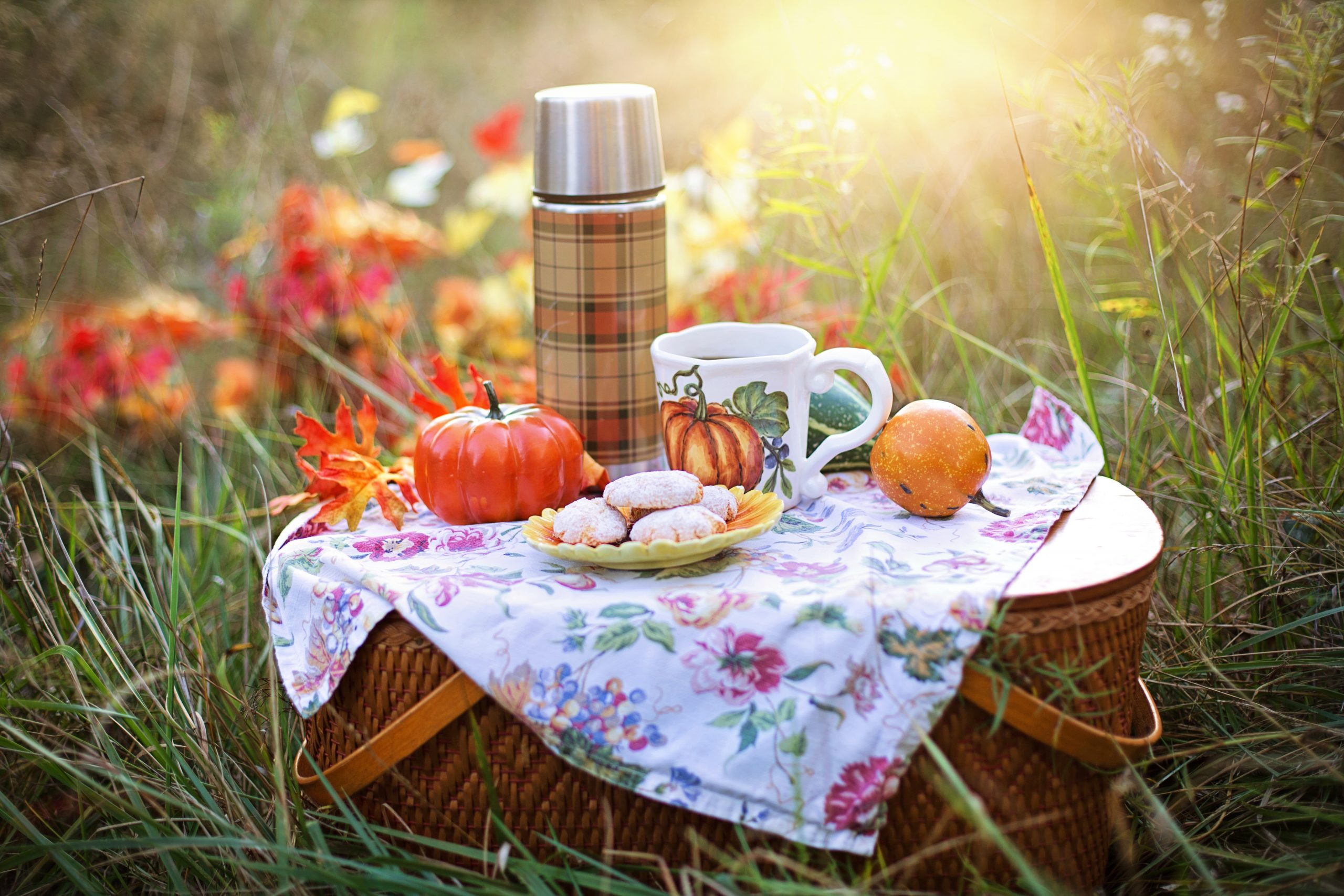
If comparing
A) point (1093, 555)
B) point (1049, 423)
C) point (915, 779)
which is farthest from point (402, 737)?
point (1049, 423)

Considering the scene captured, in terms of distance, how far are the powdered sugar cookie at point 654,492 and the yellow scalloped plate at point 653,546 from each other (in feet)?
0.17

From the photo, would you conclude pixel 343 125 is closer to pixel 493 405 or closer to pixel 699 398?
pixel 493 405

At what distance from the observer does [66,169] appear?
76.6 inches

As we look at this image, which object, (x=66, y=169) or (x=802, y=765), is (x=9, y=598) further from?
(x=802, y=765)

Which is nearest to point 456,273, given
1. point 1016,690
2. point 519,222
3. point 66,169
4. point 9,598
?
point 519,222

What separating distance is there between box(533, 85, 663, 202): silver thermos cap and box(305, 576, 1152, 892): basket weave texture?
2.25ft

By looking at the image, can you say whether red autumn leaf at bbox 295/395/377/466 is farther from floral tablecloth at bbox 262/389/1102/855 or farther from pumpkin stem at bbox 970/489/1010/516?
pumpkin stem at bbox 970/489/1010/516

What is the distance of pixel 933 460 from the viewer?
1.22 metres

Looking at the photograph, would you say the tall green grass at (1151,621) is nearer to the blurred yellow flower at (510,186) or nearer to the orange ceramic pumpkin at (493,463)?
the orange ceramic pumpkin at (493,463)

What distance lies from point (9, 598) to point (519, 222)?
233 centimetres

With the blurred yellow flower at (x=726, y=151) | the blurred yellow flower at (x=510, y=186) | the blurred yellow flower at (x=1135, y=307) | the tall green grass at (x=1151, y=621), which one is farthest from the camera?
the blurred yellow flower at (x=510, y=186)

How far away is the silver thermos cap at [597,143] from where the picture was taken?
53.4 inches

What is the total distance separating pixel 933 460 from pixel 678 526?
356 mm

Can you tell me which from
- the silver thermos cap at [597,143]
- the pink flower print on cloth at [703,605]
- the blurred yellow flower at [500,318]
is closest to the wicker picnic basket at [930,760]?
the pink flower print on cloth at [703,605]
